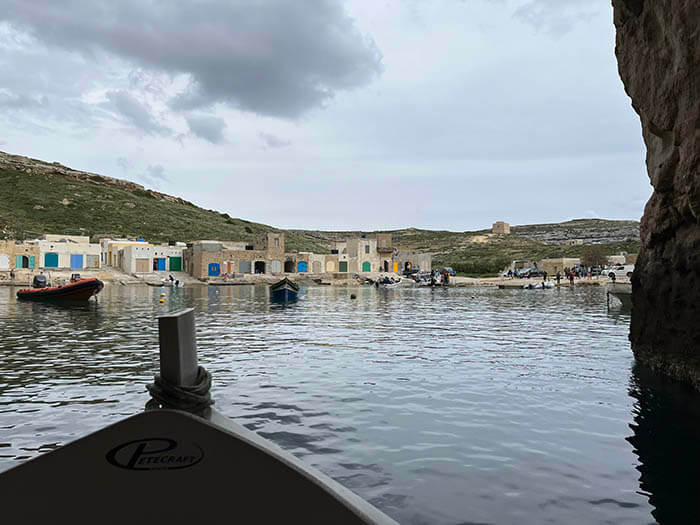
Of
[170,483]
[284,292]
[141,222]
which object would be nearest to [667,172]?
[170,483]

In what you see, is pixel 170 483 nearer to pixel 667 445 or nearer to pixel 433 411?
pixel 433 411

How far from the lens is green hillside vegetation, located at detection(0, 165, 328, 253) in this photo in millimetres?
88500

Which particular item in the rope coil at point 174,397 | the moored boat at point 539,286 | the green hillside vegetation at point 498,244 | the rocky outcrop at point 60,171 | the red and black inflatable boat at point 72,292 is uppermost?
the rocky outcrop at point 60,171

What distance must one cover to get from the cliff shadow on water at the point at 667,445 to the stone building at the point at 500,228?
13687cm

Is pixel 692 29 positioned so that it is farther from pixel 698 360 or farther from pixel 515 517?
pixel 515 517

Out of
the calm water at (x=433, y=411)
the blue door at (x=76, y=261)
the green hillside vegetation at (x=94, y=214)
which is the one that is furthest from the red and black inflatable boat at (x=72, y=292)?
the green hillside vegetation at (x=94, y=214)

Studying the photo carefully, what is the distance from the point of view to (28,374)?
A: 10820 mm

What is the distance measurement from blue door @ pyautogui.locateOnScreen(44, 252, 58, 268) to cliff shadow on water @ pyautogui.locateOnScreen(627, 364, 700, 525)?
196 ft

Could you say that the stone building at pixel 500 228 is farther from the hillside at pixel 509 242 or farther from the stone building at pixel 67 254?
the stone building at pixel 67 254

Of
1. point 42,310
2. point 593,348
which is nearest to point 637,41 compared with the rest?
point 593,348

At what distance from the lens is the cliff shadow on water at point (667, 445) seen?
17.3ft

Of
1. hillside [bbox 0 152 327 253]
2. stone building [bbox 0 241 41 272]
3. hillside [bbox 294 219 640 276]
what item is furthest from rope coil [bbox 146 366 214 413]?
hillside [bbox 294 219 640 276]

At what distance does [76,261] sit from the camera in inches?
2322

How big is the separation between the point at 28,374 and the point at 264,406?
5.60 meters
